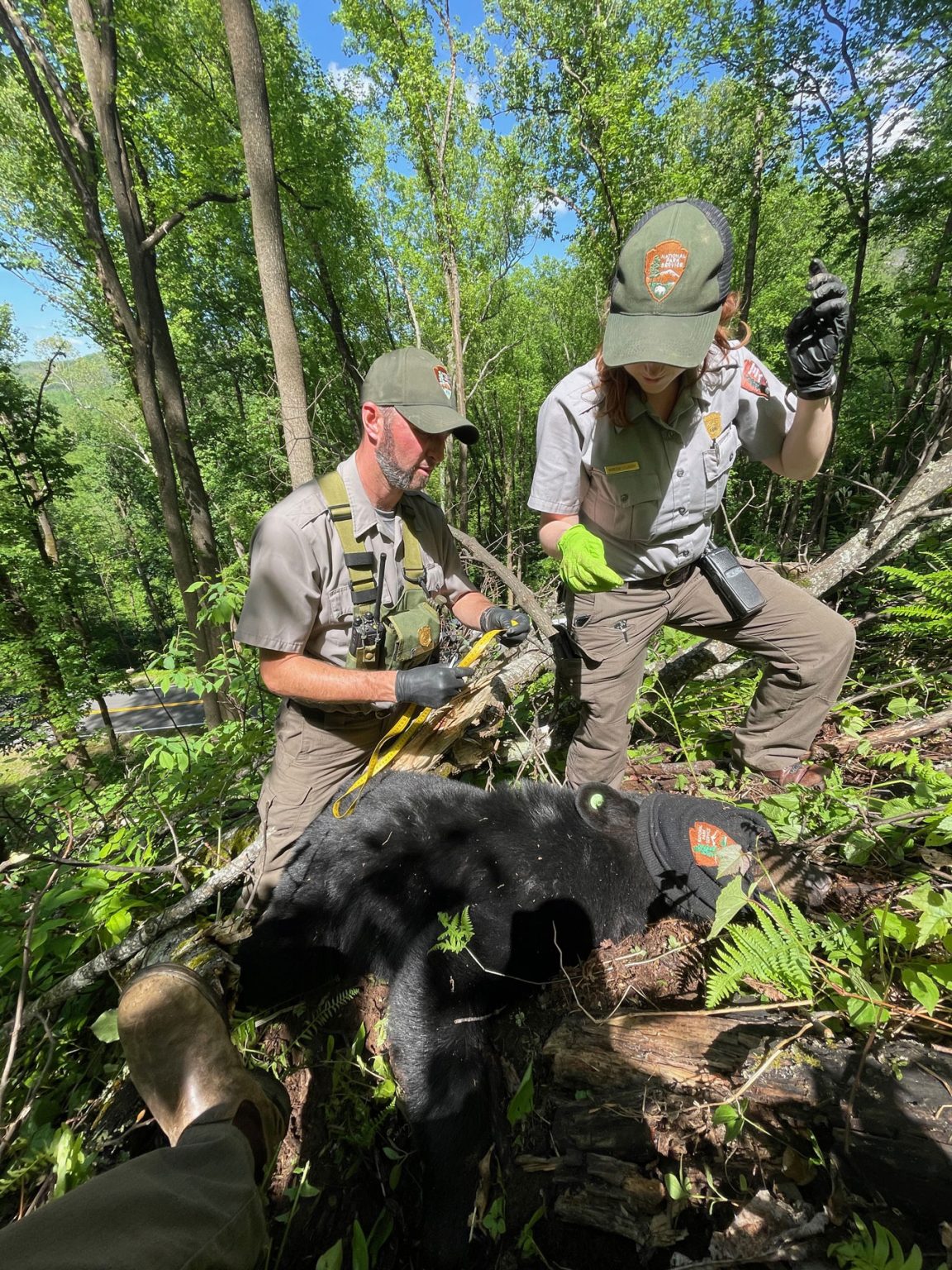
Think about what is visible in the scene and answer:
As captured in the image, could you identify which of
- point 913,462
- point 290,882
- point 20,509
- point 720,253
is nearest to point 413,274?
point 20,509

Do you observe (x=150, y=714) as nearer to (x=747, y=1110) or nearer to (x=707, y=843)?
(x=707, y=843)

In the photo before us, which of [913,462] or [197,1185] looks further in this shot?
[913,462]

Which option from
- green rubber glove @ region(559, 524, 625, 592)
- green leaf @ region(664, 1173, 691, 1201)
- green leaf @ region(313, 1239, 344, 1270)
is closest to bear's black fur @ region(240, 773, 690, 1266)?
green leaf @ region(313, 1239, 344, 1270)

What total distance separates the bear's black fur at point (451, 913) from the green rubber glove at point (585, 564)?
0.98 metres

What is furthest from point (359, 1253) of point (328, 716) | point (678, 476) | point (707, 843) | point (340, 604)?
point (678, 476)

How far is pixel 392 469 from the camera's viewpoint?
8.37ft

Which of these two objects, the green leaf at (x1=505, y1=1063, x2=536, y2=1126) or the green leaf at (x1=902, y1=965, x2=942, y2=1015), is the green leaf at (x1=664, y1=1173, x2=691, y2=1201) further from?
the green leaf at (x1=902, y1=965, x2=942, y2=1015)

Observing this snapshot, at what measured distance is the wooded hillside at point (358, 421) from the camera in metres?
1.96

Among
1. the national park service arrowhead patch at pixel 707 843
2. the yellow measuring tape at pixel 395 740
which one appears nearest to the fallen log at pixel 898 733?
the national park service arrowhead patch at pixel 707 843

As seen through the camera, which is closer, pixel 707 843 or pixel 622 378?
pixel 707 843

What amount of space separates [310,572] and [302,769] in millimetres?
1207

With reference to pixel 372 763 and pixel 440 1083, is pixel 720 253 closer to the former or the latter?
pixel 372 763

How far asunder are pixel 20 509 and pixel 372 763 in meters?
11.5

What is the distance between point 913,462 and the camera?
20.6ft
